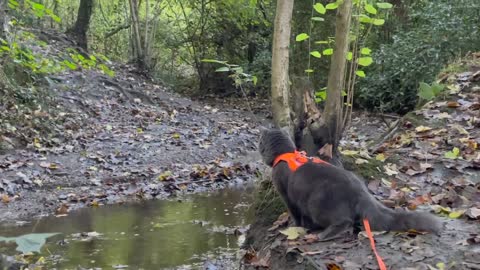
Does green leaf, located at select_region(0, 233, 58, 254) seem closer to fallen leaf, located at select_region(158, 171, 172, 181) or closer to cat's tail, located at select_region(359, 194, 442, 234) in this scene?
cat's tail, located at select_region(359, 194, 442, 234)

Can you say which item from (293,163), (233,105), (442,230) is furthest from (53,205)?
(233,105)

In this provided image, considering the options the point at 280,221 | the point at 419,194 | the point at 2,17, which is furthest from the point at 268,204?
the point at 2,17

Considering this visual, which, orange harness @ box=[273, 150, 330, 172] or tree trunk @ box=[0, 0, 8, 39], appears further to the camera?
tree trunk @ box=[0, 0, 8, 39]

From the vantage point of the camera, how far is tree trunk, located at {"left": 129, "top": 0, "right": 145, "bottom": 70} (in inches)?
790

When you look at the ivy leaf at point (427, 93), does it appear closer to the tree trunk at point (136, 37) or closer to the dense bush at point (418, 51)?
the dense bush at point (418, 51)

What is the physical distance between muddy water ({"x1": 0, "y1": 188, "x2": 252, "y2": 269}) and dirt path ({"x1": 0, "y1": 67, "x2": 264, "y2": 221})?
1.82 feet

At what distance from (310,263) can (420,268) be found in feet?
2.48

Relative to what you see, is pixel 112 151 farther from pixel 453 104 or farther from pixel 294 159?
pixel 294 159

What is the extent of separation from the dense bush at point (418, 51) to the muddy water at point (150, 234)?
22.3 ft

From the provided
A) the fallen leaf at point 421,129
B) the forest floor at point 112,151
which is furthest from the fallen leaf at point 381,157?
the forest floor at point 112,151

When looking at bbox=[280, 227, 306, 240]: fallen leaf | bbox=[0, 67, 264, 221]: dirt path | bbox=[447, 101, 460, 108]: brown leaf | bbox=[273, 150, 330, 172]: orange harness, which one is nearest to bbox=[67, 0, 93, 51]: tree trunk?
bbox=[0, 67, 264, 221]: dirt path

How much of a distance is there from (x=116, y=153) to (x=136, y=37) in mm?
10017

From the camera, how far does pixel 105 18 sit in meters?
23.9

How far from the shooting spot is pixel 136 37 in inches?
802
